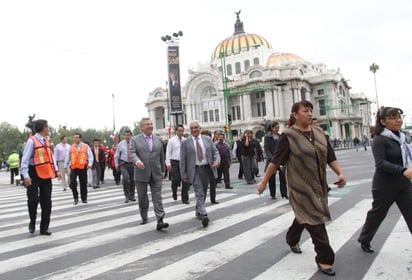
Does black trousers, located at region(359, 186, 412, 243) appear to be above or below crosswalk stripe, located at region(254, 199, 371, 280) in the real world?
above

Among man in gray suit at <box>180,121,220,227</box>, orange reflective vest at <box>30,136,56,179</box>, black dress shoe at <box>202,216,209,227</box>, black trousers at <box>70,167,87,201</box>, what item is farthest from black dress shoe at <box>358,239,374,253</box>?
black trousers at <box>70,167,87,201</box>

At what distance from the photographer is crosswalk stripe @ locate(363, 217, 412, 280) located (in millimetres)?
3580

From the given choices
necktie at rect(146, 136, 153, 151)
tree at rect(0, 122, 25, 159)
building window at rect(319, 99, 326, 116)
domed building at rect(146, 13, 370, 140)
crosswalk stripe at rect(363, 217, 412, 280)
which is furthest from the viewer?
tree at rect(0, 122, 25, 159)

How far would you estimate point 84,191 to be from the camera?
9867mm

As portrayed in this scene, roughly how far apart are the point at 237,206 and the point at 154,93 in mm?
79619

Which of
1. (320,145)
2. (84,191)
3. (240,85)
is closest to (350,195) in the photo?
(320,145)

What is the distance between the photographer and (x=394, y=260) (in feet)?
13.1

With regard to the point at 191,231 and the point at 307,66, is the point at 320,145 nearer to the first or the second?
the point at 191,231

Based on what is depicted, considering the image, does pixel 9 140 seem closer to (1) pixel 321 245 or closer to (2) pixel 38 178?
(2) pixel 38 178

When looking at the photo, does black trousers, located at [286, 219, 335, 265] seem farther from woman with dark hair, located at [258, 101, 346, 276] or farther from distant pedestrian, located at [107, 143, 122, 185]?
distant pedestrian, located at [107, 143, 122, 185]

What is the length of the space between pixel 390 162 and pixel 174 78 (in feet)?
76.6

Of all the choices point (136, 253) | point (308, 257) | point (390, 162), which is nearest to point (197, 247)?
point (136, 253)

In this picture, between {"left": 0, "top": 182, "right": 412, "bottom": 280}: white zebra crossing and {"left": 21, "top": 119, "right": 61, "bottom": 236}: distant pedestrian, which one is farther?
→ {"left": 21, "top": 119, "right": 61, "bottom": 236}: distant pedestrian

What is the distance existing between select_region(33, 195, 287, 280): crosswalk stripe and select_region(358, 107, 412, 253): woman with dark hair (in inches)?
97.8
